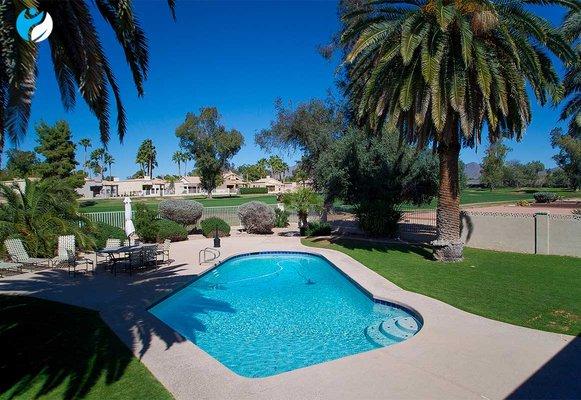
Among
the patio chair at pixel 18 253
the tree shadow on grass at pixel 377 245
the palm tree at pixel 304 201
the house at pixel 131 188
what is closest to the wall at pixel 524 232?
the tree shadow on grass at pixel 377 245

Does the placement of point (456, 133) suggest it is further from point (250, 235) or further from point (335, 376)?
point (250, 235)

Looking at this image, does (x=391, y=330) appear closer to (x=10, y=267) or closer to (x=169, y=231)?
(x=10, y=267)

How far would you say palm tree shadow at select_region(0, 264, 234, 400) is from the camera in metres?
5.64

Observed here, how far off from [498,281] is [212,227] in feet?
51.4

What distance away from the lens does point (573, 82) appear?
2408 centimetres

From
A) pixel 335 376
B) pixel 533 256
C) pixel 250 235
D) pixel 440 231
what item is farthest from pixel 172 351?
pixel 250 235

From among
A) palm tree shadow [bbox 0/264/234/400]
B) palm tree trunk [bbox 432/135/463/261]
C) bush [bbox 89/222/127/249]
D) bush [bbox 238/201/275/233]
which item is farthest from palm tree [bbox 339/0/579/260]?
bush [bbox 89/222/127/249]

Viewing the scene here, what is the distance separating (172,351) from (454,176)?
11.2 meters

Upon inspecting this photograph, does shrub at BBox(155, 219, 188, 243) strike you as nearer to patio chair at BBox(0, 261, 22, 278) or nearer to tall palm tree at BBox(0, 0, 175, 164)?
patio chair at BBox(0, 261, 22, 278)

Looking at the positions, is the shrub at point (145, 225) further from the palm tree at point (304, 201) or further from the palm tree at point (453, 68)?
the palm tree at point (453, 68)

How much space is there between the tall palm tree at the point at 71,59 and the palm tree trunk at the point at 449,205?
34.7 ft

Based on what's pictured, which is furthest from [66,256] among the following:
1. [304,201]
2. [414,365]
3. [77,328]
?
[414,365]

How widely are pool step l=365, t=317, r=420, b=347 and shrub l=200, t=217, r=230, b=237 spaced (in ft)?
49.7

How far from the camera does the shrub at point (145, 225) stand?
18.9 metres
